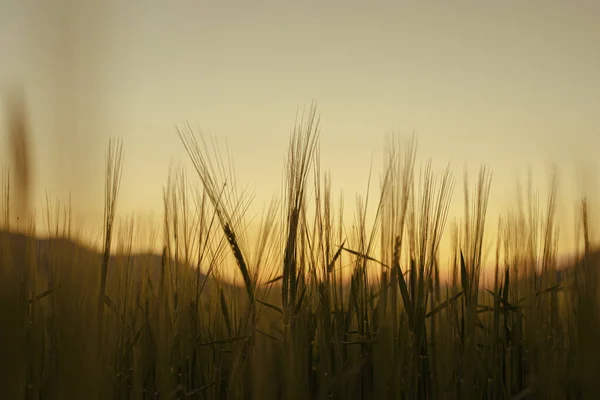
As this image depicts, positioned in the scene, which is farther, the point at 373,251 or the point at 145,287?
the point at 145,287

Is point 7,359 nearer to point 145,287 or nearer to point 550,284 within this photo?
point 145,287

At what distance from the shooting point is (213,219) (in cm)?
158

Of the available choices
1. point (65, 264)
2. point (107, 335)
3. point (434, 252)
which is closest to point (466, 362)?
point (434, 252)

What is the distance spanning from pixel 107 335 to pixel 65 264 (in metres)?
0.18

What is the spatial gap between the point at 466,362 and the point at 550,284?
19.6 inches

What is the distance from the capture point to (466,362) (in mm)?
1420

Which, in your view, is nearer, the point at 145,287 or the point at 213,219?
the point at 213,219

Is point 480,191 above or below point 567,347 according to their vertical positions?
above

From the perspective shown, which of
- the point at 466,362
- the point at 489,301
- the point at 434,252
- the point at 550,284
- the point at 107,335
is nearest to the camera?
the point at 107,335

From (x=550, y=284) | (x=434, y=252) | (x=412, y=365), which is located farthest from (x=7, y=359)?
(x=550, y=284)

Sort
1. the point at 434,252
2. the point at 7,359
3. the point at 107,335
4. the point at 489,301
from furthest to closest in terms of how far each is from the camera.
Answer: the point at 489,301, the point at 434,252, the point at 107,335, the point at 7,359

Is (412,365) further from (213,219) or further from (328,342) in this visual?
(213,219)

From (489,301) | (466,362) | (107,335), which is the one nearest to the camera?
(107,335)

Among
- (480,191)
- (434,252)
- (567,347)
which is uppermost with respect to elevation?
(480,191)
